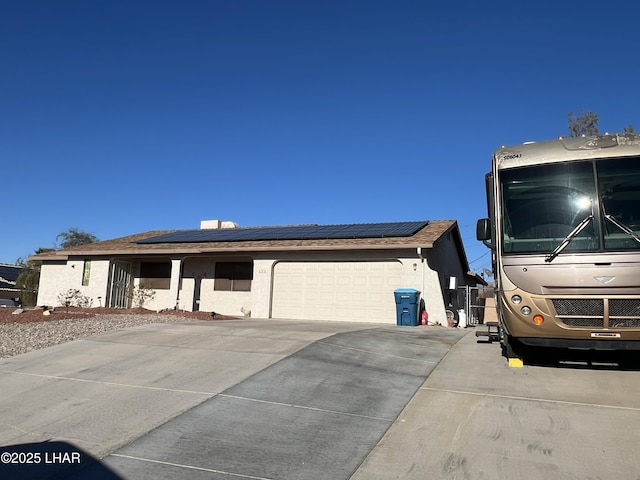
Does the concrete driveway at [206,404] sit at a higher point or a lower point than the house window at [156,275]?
lower

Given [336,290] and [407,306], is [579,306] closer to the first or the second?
[407,306]

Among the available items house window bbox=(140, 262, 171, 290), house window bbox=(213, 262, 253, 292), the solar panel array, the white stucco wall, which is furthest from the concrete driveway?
the white stucco wall

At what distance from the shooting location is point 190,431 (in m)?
5.32

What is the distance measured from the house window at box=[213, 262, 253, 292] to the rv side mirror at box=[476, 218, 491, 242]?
43.3ft

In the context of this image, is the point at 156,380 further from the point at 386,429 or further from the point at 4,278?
the point at 4,278

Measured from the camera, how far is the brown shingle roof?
16.5 m

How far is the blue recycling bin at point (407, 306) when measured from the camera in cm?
1533

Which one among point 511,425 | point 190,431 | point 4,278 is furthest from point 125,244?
point 4,278

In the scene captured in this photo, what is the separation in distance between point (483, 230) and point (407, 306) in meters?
8.04

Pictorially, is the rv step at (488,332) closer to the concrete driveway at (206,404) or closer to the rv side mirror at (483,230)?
the concrete driveway at (206,404)

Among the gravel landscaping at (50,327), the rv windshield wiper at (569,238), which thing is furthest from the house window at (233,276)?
the rv windshield wiper at (569,238)

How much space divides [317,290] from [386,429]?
1237 cm

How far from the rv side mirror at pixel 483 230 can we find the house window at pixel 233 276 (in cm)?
1321

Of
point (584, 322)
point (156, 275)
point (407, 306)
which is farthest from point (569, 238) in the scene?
point (156, 275)
